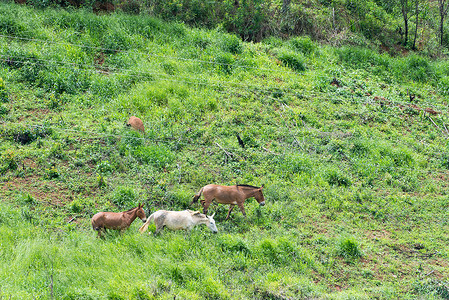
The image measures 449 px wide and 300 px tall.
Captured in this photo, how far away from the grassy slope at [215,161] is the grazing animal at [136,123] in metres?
0.26

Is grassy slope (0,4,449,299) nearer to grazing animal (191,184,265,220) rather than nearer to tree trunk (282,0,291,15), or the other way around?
grazing animal (191,184,265,220)

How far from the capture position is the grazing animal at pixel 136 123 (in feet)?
42.0

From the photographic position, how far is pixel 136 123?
12836mm

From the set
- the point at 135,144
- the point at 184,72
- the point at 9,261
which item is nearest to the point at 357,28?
the point at 184,72

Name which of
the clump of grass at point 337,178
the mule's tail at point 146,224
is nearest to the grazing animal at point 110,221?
the mule's tail at point 146,224

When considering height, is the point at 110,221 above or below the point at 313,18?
below

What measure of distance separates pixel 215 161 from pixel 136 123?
8.08 feet

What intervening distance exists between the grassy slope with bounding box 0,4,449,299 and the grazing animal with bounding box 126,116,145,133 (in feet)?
0.87

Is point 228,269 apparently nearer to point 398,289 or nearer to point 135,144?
point 398,289

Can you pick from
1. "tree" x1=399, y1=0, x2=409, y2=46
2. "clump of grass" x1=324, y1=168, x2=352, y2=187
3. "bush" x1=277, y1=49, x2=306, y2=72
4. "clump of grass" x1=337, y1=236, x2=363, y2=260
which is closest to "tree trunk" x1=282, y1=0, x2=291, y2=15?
"bush" x1=277, y1=49, x2=306, y2=72

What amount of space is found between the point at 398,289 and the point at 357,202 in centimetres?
312

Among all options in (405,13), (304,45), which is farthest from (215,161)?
(405,13)

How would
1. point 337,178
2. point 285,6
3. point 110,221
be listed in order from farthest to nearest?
point 285,6 < point 337,178 < point 110,221

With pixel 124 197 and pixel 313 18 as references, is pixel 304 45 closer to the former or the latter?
pixel 313 18
